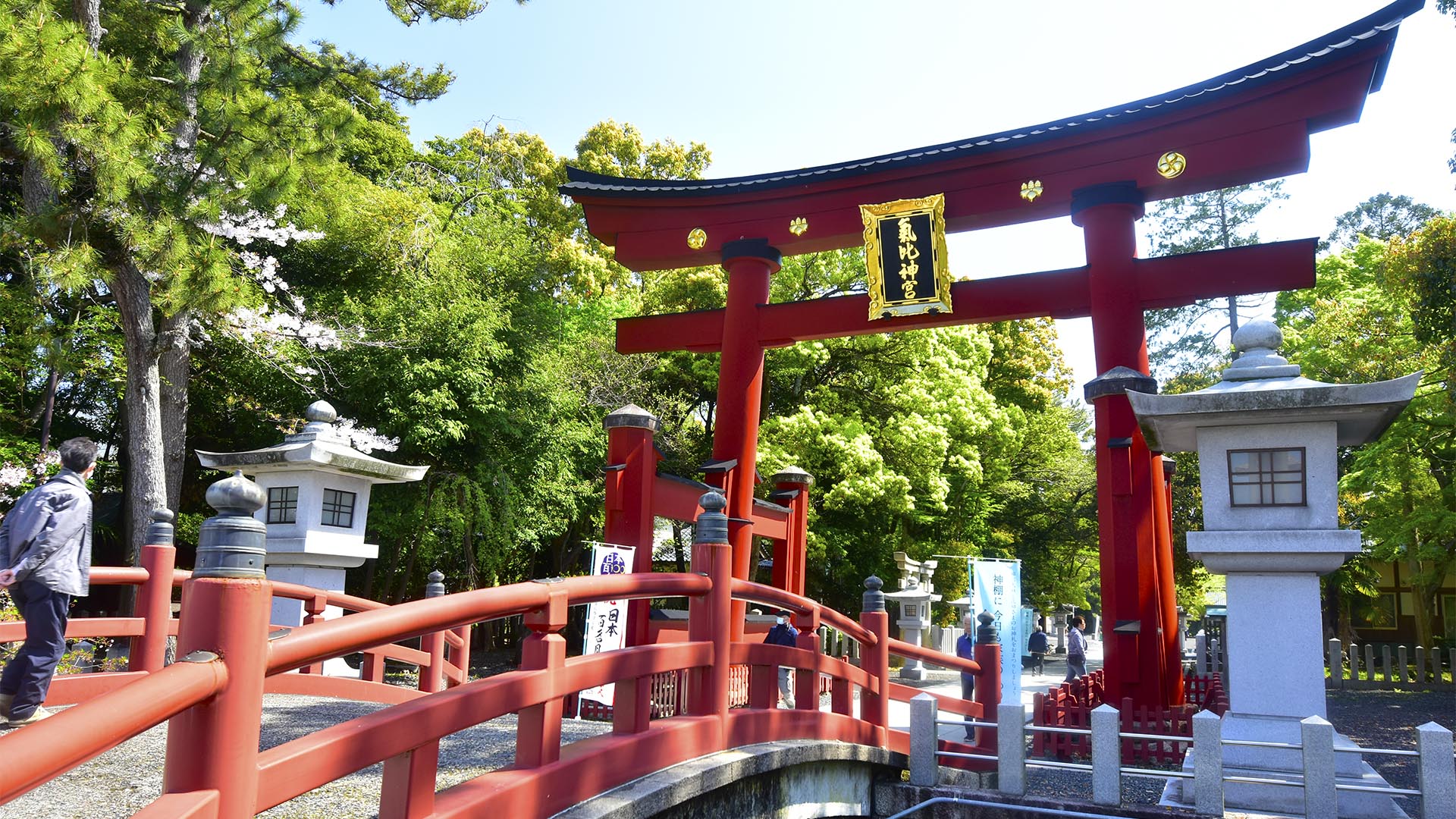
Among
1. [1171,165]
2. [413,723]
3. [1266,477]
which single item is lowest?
[413,723]

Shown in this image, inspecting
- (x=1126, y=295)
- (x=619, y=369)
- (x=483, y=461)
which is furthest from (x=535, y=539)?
(x=1126, y=295)

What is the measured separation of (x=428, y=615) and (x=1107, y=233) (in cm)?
825

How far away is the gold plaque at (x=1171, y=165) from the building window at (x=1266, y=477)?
354 cm

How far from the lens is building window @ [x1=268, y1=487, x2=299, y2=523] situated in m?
10.5

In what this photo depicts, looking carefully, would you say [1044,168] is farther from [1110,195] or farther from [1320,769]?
[1320,769]

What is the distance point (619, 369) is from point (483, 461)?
12.0ft

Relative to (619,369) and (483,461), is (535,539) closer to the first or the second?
(483,461)

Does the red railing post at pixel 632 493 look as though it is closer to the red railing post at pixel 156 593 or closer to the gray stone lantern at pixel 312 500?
the gray stone lantern at pixel 312 500

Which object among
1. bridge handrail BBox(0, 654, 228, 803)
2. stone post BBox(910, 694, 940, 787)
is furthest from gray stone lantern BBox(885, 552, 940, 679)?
bridge handrail BBox(0, 654, 228, 803)

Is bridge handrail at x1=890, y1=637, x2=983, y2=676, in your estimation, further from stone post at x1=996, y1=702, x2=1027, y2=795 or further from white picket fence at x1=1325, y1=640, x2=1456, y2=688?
white picket fence at x1=1325, y1=640, x2=1456, y2=688

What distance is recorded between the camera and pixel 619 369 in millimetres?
19500

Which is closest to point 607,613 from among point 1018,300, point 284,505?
point 284,505

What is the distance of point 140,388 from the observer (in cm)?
1076

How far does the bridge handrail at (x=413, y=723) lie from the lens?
97.8 inches
